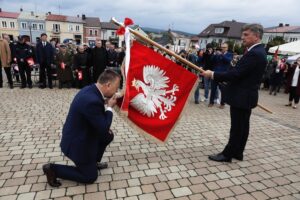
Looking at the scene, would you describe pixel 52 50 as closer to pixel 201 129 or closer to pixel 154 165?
pixel 201 129

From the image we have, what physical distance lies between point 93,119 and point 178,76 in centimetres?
165

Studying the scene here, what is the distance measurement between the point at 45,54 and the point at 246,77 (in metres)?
7.87

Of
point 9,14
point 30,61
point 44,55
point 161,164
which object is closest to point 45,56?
point 44,55

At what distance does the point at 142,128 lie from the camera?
3.91 metres

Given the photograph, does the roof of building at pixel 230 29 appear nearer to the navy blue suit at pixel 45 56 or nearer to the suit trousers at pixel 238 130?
the navy blue suit at pixel 45 56

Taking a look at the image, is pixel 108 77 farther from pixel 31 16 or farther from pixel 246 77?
pixel 31 16

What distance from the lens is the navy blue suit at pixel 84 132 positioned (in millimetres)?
2949

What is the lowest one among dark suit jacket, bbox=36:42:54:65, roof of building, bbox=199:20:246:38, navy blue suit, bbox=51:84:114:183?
navy blue suit, bbox=51:84:114:183

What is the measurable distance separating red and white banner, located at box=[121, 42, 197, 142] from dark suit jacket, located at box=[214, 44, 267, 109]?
23.5 inches

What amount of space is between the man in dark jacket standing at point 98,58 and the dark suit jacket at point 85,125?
658 centimetres

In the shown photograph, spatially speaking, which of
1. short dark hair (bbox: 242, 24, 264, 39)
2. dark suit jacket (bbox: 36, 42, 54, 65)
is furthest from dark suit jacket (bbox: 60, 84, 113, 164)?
dark suit jacket (bbox: 36, 42, 54, 65)

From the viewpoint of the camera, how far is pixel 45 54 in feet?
30.7

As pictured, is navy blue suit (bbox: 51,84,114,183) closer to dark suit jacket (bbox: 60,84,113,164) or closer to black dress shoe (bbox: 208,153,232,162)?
dark suit jacket (bbox: 60,84,113,164)

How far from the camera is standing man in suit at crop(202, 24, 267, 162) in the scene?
372cm
